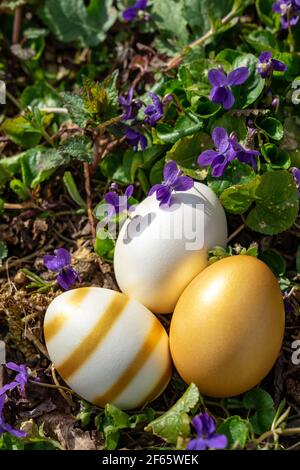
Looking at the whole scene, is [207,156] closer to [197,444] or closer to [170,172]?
[170,172]

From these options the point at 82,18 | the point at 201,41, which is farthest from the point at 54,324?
the point at 82,18

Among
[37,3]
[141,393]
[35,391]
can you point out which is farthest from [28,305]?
[37,3]

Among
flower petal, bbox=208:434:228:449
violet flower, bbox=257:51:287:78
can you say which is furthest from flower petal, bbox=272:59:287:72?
flower petal, bbox=208:434:228:449

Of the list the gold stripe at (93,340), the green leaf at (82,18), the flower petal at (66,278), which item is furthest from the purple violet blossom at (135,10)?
the gold stripe at (93,340)

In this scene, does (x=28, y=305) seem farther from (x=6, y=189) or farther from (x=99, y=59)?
(x=99, y=59)

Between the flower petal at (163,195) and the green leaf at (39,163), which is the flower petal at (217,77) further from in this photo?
the green leaf at (39,163)

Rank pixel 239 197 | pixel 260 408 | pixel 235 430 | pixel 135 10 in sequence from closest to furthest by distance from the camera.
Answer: pixel 235 430
pixel 260 408
pixel 239 197
pixel 135 10
